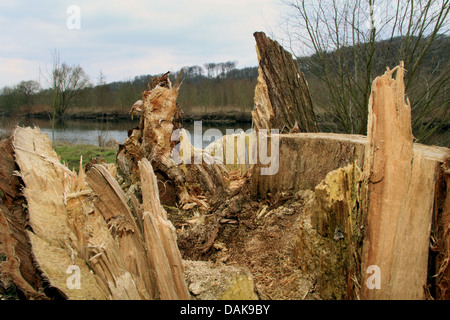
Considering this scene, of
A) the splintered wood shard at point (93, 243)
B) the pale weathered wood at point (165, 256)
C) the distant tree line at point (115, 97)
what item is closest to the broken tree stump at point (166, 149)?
the splintered wood shard at point (93, 243)

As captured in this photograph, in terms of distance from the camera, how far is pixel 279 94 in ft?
11.8

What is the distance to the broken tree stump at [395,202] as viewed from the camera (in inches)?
59.7

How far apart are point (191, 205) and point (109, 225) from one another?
1.49 m

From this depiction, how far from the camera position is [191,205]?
3.22 m

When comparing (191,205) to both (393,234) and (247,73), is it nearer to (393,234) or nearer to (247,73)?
(393,234)

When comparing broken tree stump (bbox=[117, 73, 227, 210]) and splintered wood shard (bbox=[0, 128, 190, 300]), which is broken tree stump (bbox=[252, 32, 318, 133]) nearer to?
broken tree stump (bbox=[117, 73, 227, 210])

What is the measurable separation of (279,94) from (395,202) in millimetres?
2288

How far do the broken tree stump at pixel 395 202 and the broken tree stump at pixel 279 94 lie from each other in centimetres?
176

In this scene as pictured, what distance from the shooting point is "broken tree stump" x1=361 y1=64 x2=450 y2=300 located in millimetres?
1518

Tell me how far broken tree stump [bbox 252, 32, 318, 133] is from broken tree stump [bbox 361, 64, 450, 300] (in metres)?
1.76

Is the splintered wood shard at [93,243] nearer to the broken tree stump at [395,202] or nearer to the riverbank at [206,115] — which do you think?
the broken tree stump at [395,202]

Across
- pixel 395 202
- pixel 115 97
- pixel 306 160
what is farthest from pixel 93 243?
pixel 115 97

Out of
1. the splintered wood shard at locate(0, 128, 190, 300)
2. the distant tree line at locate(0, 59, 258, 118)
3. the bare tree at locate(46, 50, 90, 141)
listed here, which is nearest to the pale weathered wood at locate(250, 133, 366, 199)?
the splintered wood shard at locate(0, 128, 190, 300)
